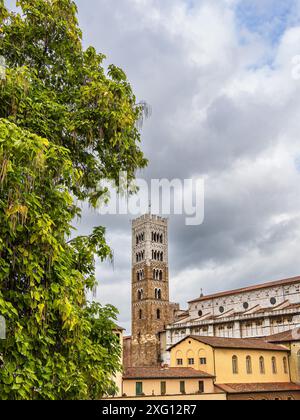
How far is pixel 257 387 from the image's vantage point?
42812 millimetres

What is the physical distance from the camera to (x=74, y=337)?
683cm

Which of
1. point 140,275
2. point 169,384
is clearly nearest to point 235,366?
point 169,384

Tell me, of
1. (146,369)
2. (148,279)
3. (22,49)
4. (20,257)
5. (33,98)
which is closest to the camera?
(20,257)

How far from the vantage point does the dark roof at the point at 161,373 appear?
3684cm

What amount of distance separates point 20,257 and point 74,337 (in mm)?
1622

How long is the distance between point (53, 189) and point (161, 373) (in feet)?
114

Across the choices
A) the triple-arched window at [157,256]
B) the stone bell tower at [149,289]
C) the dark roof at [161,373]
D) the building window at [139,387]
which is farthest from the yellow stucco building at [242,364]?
the triple-arched window at [157,256]

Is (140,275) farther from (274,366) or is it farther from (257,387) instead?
(257,387)

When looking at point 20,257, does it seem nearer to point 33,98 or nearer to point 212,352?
point 33,98

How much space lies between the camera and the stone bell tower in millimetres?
86750

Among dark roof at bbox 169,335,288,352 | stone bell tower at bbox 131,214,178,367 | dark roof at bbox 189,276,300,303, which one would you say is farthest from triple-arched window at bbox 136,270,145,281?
dark roof at bbox 169,335,288,352

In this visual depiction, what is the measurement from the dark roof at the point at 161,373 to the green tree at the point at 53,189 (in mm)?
30386

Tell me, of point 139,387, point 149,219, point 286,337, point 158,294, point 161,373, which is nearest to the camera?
point 139,387

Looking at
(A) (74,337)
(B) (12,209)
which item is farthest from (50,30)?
(A) (74,337)
